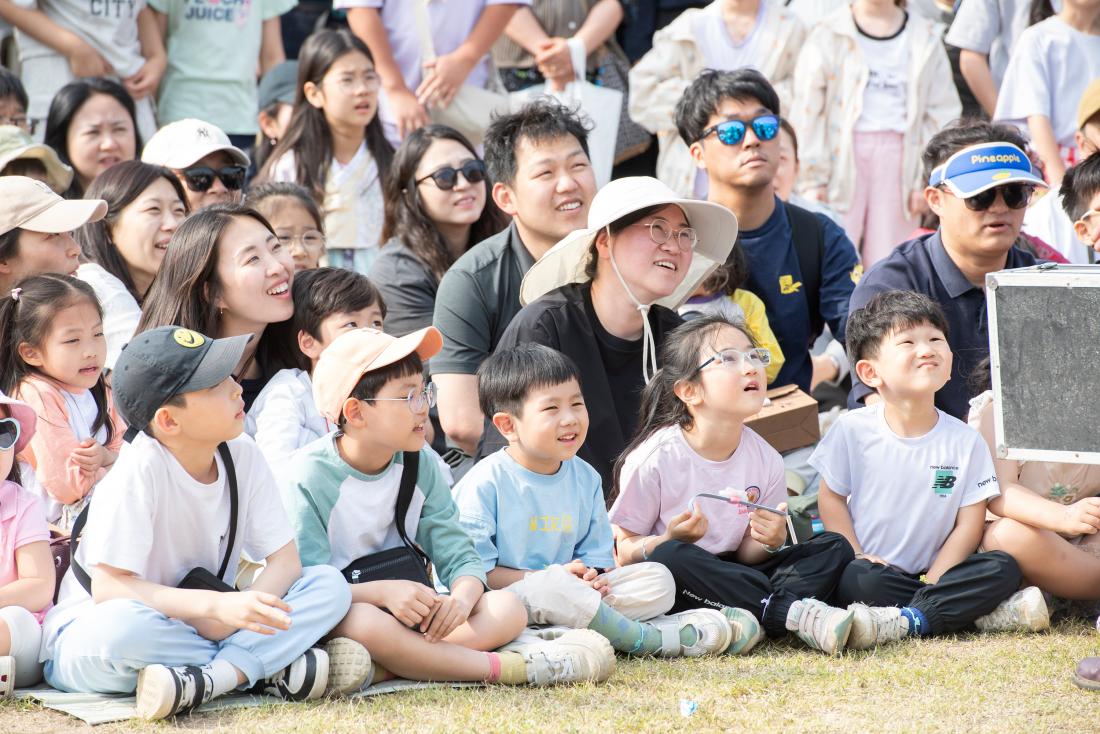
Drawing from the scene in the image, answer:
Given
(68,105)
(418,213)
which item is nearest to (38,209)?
(68,105)

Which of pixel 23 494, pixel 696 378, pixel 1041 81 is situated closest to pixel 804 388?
pixel 696 378

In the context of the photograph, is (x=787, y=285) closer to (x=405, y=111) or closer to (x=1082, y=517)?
(x=1082, y=517)

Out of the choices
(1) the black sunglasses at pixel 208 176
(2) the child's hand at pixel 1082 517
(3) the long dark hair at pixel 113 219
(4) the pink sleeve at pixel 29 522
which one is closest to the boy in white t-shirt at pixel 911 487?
(2) the child's hand at pixel 1082 517

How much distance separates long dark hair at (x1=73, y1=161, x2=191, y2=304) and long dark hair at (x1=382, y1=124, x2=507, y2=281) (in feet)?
3.48

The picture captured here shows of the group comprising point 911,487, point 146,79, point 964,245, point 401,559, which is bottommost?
point 401,559

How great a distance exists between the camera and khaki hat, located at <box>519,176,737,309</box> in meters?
4.75

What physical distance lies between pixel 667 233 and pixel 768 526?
42.6 inches

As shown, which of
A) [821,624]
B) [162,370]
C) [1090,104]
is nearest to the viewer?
[162,370]

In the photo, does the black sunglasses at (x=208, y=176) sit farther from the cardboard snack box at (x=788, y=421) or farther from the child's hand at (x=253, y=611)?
the child's hand at (x=253, y=611)

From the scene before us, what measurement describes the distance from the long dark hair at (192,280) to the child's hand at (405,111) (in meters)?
2.41

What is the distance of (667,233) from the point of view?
188 inches

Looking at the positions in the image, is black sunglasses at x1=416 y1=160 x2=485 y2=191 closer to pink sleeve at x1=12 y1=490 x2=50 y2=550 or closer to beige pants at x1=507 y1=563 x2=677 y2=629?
beige pants at x1=507 y1=563 x2=677 y2=629

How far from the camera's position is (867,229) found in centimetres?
767

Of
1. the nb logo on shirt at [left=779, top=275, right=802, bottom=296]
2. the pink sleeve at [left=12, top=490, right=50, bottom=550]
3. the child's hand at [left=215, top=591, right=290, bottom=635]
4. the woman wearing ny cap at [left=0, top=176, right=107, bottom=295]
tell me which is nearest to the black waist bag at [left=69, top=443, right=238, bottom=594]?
the pink sleeve at [left=12, top=490, right=50, bottom=550]
